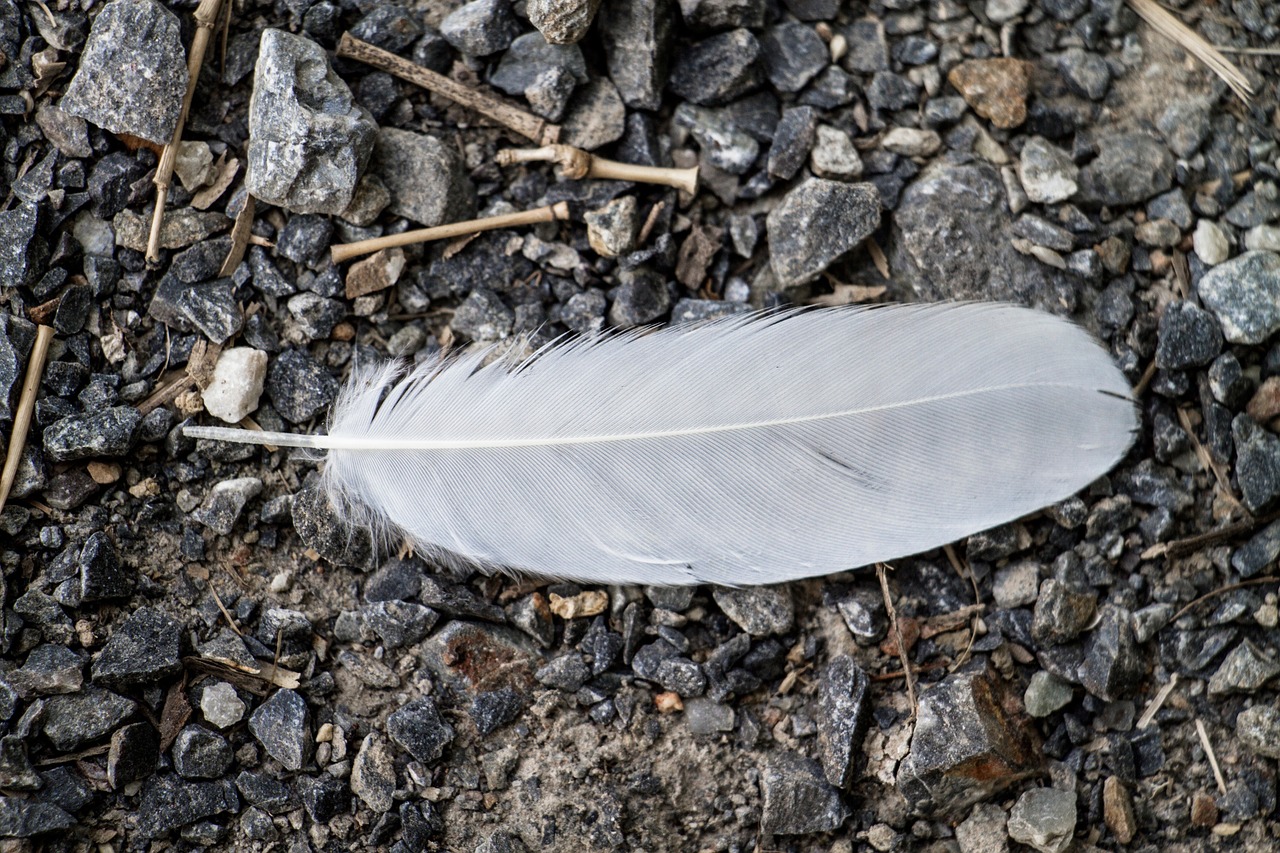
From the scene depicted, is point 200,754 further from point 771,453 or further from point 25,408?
point 771,453

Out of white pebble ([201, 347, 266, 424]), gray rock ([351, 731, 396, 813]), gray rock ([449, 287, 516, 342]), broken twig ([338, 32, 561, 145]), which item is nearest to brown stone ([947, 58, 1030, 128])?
broken twig ([338, 32, 561, 145])

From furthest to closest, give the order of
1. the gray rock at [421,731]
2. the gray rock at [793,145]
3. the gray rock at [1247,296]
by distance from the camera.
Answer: the gray rock at [793,145], the gray rock at [1247,296], the gray rock at [421,731]

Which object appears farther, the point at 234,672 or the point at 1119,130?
the point at 1119,130

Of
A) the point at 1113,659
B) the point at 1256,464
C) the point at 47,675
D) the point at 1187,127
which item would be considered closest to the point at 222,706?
the point at 47,675

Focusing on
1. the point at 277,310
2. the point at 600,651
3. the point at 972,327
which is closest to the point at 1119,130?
the point at 972,327

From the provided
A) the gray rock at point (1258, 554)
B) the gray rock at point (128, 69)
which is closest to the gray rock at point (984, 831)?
the gray rock at point (1258, 554)

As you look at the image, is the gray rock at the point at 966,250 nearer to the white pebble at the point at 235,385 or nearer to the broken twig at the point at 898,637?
the broken twig at the point at 898,637

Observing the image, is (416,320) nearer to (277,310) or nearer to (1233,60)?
(277,310)
